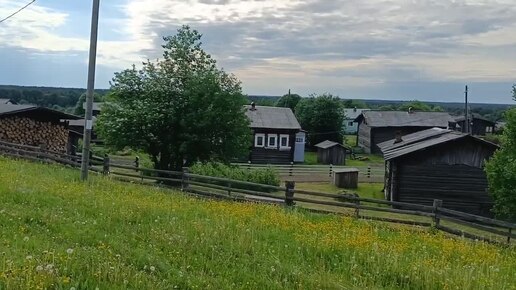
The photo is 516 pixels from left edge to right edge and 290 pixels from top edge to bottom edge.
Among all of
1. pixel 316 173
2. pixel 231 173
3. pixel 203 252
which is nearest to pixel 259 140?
pixel 316 173

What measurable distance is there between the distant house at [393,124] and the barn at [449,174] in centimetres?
3603

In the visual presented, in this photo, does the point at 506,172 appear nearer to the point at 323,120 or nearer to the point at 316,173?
the point at 316,173

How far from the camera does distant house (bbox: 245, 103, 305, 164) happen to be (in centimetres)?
5584

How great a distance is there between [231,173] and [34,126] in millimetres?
13841

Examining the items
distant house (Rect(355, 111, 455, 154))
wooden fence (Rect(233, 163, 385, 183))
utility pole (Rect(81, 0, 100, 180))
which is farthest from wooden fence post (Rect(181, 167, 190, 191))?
distant house (Rect(355, 111, 455, 154))

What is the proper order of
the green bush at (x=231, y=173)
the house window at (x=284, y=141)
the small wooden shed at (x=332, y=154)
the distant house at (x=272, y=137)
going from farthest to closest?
the small wooden shed at (x=332, y=154), the house window at (x=284, y=141), the distant house at (x=272, y=137), the green bush at (x=231, y=173)

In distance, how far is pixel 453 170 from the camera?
32.8 m

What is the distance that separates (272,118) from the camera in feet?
188

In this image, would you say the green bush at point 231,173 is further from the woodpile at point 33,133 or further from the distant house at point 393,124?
the distant house at point 393,124

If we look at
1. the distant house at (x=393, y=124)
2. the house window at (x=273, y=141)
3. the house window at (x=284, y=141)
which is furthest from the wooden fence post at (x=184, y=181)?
the distant house at (x=393, y=124)

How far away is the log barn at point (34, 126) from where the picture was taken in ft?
108

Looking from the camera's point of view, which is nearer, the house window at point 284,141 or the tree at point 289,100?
the house window at point 284,141

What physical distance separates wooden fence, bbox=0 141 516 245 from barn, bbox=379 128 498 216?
390 inches

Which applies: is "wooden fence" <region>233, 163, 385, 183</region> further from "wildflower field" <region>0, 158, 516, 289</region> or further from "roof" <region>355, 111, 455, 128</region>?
"wildflower field" <region>0, 158, 516, 289</region>
